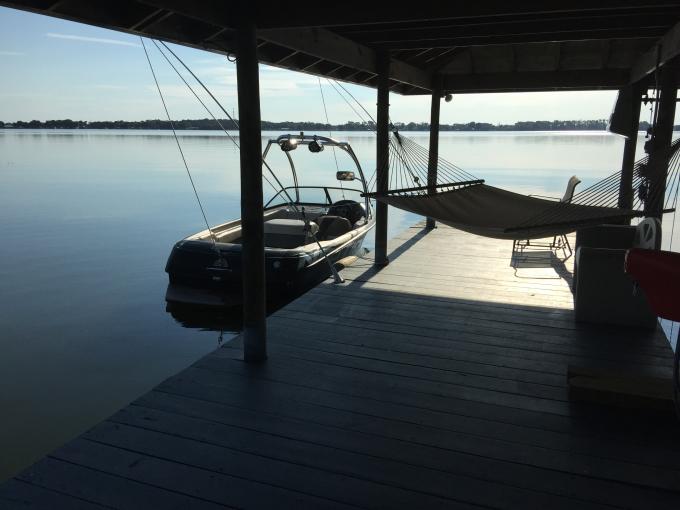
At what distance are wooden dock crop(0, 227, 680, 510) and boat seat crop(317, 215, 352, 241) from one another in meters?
2.86

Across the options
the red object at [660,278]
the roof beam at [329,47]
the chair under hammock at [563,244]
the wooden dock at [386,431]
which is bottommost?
the wooden dock at [386,431]

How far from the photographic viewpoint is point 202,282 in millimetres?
5223

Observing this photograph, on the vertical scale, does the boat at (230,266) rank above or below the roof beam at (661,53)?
below

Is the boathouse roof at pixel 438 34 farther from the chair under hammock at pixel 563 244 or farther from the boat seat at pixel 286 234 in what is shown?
the boat seat at pixel 286 234

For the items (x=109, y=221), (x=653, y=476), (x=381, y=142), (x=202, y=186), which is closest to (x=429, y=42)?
(x=381, y=142)

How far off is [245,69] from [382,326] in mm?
1871

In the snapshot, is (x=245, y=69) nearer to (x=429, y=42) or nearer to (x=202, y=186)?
(x=429, y=42)

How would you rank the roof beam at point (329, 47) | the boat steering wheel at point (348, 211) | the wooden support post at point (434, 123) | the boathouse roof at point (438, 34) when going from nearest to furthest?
1. the boathouse roof at point (438, 34)
2. the roof beam at point (329, 47)
3. the wooden support post at point (434, 123)
4. the boat steering wheel at point (348, 211)

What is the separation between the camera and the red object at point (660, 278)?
174 cm

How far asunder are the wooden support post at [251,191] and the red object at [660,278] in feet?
6.09

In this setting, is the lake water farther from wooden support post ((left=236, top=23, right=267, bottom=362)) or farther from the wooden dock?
wooden support post ((left=236, top=23, right=267, bottom=362))

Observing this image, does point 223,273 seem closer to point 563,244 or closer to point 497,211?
point 497,211

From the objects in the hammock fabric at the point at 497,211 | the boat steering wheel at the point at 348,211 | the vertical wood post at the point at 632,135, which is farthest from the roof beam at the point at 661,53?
the boat steering wheel at the point at 348,211

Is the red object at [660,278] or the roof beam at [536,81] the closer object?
the red object at [660,278]
